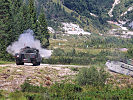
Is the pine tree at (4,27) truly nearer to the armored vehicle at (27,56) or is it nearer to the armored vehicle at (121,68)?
the armored vehicle at (27,56)

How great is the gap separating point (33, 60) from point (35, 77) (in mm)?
6663

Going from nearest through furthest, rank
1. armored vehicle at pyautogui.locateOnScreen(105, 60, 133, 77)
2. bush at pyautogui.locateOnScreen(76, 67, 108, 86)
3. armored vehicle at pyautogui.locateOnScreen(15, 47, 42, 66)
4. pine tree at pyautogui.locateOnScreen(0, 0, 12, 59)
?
bush at pyautogui.locateOnScreen(76, 67, 108, 86), armored vehicle at pyautogui.locateOnScreen(15, 47, 42, 66), armored vehicle at pyautogui.locateOnScreen(105, 60, 133, 77), pine tree at pyautogui.locateOnScreen(0, 0, 12, 59)

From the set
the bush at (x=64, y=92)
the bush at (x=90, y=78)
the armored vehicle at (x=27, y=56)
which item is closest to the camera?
the bush at (x=64, y=92)

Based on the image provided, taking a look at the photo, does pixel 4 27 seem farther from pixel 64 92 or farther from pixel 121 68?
pixel 64 92

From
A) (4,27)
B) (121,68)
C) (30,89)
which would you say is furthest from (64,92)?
(4,27)

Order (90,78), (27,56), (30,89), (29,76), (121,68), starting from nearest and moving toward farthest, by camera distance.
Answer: (30,89) < (29,76) < (90,78) < (27,56) < (121,68)

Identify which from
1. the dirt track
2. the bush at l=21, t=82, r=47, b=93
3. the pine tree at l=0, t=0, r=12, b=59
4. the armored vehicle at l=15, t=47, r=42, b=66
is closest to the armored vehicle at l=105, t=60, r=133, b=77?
the dirt track

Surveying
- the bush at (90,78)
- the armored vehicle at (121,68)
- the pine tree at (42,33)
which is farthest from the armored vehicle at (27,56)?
the pine tree at (42,33)

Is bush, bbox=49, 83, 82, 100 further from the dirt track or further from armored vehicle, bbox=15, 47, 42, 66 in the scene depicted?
armored vehicle, bbox=15, 47, 42, 66

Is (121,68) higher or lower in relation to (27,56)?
lower

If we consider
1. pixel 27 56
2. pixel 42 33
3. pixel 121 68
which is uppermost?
pixel 42 33

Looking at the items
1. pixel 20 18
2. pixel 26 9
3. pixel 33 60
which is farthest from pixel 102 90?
pixel 26 9

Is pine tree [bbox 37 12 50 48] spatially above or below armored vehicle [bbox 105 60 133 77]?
above

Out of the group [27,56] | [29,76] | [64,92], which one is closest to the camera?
[64,92]
